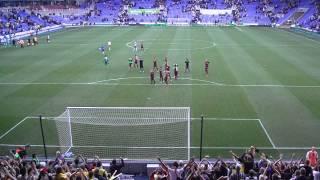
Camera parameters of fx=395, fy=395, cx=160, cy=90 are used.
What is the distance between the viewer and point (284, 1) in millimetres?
92125

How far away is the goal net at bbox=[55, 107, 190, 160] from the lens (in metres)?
17.7

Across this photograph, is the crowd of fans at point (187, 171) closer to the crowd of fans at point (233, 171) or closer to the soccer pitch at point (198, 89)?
the crowd of fans at point (233, 171)

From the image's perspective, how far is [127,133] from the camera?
19922 mm

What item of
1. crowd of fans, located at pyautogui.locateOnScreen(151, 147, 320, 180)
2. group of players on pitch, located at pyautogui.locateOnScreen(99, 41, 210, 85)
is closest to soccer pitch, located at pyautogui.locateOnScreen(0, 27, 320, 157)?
group of players on pitch, located at pyautogui.locateOnScreen(99, 41, 210, 85)

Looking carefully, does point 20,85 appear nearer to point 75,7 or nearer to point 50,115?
point 50,115

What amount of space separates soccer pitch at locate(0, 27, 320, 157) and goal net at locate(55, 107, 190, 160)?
917 mm

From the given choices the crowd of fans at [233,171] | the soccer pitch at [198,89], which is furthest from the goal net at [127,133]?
the crowd of fans at [233,171]

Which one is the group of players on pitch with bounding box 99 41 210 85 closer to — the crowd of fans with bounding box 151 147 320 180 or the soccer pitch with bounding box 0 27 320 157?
the soccer pitch with bounding box 0 27 320 157

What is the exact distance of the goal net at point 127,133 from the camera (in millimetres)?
17719

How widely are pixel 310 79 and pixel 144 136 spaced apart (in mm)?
17798

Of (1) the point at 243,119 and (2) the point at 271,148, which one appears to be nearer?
(2) the point at 271,148

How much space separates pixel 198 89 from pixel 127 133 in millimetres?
10087

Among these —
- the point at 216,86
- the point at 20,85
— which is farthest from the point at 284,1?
the point at 20,85

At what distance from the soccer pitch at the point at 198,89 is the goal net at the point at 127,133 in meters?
0.92
